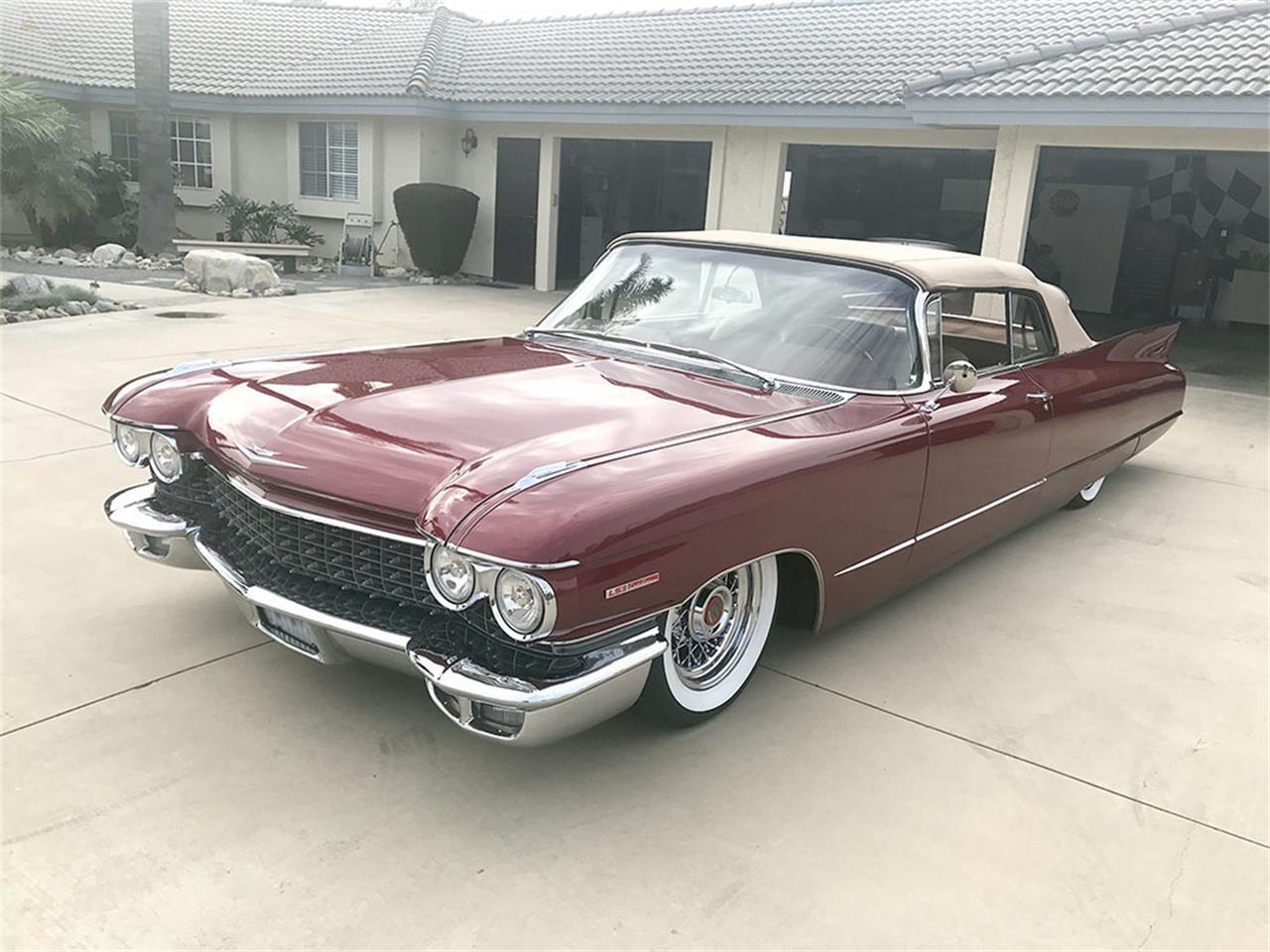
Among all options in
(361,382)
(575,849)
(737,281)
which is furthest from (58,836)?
(737,281)

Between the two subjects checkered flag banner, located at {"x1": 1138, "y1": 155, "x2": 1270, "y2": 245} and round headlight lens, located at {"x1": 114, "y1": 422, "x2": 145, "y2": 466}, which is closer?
round headlight lens, located at {"x1": 114, "y1": 422, "x2": 145, "y2": 466}

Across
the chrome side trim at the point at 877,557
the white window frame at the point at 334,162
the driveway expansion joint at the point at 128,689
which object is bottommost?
the driveway expansion joint at the point at 128,689

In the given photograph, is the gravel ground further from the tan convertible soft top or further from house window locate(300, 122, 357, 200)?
the tan convertible soft top

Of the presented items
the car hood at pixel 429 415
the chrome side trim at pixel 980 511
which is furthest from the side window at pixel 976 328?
the car hood at pixel 429 415

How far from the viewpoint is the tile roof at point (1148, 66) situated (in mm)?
9859

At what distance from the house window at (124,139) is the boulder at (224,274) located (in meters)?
7.77

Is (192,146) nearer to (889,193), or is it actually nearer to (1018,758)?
(889,193)

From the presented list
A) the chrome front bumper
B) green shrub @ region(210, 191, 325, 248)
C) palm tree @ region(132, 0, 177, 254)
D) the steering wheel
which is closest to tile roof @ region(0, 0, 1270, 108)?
green shrub @ region(210, 191, 325, 248)

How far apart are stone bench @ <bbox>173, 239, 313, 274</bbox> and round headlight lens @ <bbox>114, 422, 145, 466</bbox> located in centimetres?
1381

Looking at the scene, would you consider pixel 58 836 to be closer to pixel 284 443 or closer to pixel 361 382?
pixel 284 443

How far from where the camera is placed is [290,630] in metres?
3.00

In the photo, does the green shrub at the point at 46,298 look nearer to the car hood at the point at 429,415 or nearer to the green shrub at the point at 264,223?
→ the green shrub at the point at 264,223

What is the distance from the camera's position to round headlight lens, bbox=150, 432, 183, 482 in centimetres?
345

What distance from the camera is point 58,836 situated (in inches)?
102
